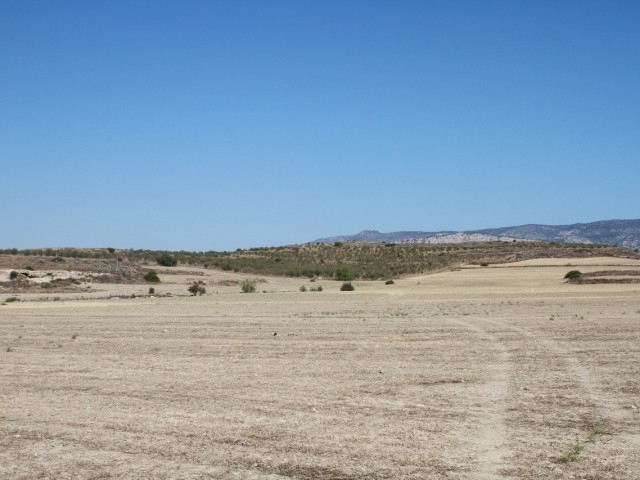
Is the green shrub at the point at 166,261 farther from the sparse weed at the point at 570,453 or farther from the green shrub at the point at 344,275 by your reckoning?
the sparse weed at the point at 570,453

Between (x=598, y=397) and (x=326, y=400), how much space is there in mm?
4682

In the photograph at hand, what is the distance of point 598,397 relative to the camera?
43.7ft

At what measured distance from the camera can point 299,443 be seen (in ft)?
34.0

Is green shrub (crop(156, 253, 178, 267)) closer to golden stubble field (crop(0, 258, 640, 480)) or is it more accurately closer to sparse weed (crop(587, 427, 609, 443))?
golden stubble field (crop(0, 258, 640, 480))

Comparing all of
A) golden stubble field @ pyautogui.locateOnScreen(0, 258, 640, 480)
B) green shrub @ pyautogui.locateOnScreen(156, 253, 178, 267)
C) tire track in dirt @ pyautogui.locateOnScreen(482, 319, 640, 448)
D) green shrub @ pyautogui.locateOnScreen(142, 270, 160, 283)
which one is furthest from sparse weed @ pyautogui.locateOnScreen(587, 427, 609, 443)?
green shrub @ pyautogui.locateOnScreen(156, 253, 178, 267)

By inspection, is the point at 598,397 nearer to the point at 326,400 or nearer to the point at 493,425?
the point at 493,425

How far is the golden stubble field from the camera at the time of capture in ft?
30.9

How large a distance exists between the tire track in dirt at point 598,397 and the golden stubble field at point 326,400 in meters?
0.05

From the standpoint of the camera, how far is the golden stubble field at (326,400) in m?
9.41

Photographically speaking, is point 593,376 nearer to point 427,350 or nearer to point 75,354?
point 427,350

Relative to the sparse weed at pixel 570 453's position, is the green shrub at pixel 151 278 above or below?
above

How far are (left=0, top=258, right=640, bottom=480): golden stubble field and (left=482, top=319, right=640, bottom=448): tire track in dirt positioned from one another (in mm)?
48

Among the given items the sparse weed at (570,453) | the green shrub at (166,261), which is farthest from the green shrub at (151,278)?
the sparse weed at (570,453)

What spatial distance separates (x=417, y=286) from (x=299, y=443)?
192ft
